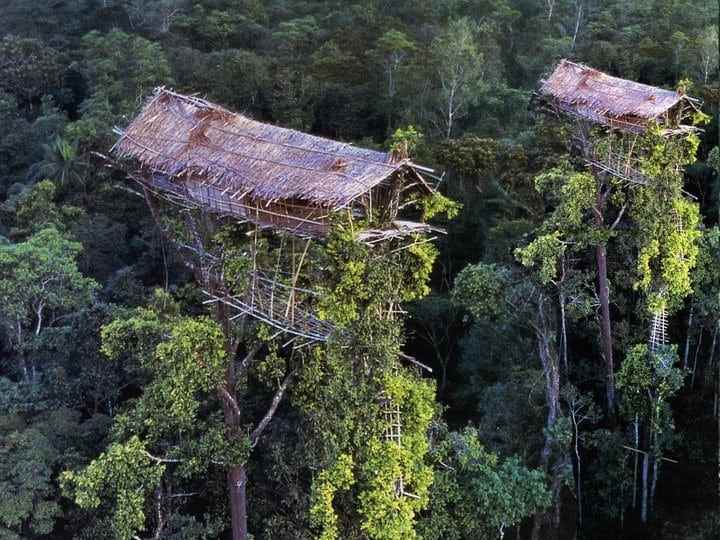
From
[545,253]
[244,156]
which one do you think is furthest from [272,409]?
[545,253]

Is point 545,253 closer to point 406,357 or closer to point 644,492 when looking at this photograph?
point 406,357

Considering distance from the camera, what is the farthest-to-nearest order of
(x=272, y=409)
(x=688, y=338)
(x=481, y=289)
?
(x=688, y=338)
(x=481, y=289)
(x=272, y=409)

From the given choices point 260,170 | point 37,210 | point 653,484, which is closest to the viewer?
point 260,170

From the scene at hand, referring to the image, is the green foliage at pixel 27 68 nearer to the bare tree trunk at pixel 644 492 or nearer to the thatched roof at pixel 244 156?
the thatched roof at pixel 244 156

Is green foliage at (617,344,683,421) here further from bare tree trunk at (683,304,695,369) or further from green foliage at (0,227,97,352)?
green foliage at (0,227,97,352)

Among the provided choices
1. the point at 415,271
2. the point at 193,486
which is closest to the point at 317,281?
A: the point at 415,271

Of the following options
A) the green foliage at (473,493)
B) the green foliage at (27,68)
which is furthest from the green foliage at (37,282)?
the green foliage at (27,68)

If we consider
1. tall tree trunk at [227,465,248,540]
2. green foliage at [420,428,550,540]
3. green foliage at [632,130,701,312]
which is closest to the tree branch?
tall tree trunk at [227,465,248,540]
